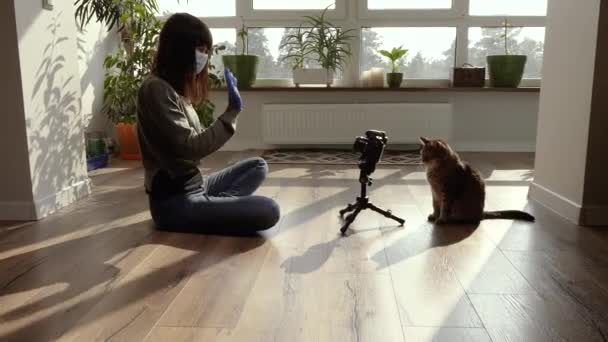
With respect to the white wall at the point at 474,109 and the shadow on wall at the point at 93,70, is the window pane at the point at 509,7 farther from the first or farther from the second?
the shadow on wall at the point at 93,70

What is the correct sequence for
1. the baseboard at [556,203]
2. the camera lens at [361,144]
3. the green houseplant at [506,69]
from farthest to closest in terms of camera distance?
the green houseplant at [506,69] < the baseboard at [556,203] < the camera lens at [361,144]

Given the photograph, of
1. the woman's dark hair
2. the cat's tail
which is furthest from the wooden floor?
the woman's dark hair

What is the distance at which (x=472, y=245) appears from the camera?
6.48 ft

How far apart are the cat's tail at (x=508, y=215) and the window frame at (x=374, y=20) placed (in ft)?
8.50

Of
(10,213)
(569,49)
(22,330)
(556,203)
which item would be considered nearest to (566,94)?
(569,49)

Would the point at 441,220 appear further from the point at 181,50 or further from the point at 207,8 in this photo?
the point at 207,8

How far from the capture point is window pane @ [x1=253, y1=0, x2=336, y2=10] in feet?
15.5

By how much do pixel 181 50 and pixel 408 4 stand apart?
3206mm

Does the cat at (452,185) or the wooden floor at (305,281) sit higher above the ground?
the cat at (452,185)

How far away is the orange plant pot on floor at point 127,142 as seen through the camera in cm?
401

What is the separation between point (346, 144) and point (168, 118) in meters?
2.93

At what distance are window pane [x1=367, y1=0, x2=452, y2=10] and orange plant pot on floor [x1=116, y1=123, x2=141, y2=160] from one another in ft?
7.68

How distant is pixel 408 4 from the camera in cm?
467

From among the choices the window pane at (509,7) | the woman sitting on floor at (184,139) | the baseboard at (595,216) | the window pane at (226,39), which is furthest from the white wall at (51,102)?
the window pane at (509,7)
